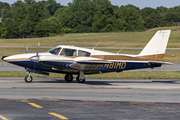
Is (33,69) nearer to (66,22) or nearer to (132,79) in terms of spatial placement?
(132,79)

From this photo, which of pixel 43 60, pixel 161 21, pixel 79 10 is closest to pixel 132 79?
pixel 43 60

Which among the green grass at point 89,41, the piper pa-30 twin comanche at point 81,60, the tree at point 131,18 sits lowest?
the green grass at point 89,41

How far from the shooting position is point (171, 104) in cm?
1109

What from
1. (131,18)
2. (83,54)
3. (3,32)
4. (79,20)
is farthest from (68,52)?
(79,20)

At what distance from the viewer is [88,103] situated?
437 inches

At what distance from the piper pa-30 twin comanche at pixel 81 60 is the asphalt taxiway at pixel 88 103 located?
2.24 meters

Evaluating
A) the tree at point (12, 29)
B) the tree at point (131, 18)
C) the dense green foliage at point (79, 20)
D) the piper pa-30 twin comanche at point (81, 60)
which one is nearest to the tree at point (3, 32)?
the dense green foliage at point (79, 20)

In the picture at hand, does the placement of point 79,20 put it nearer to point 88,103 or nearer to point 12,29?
point 12,29

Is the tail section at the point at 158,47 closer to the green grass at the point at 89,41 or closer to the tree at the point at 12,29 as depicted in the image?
the green grass at the point at 89,41

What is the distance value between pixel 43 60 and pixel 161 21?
154m

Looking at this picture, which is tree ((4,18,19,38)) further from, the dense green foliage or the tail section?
the tail section

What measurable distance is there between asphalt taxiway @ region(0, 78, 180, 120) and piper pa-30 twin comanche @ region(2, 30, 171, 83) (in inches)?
88.2

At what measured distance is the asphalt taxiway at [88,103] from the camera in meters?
9.08

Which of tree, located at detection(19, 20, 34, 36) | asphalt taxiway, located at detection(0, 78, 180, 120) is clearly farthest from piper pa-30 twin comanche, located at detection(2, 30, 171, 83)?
tree, located at detection(19, 20, 34, 36)
